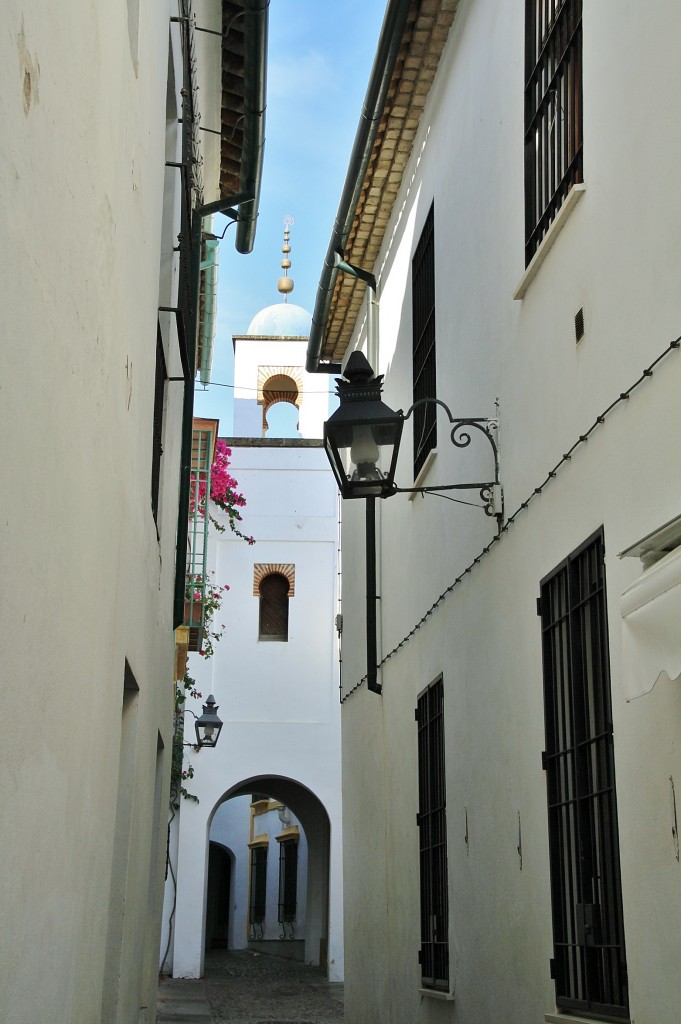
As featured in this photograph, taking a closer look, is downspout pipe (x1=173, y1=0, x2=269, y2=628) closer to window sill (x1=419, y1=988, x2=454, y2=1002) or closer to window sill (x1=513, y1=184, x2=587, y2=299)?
window sill (x1=513, y1=184, x2=587, y2=299)

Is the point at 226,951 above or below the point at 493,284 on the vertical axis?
below

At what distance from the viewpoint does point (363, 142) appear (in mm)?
9672

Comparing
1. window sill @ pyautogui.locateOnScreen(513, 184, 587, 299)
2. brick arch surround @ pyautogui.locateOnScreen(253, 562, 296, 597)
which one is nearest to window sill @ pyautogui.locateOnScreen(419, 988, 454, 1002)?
window sill @ pyautogui.locateOnScreen(513, 184, 587, 299)

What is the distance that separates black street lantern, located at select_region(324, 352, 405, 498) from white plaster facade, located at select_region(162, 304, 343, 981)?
14.2 m

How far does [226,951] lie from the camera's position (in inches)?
1142

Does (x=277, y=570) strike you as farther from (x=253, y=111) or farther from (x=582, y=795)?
(x=582, y=795)

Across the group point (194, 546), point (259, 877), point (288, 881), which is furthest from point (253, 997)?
point (259, 877)

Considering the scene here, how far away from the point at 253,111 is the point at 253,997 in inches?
496

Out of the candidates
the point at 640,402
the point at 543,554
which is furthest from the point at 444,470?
the point at 640,402

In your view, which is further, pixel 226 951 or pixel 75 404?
pixel 226 951

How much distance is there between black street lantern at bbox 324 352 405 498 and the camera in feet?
21.7

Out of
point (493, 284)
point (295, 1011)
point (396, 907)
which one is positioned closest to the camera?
point (493, 284)

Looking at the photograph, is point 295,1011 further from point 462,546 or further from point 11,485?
point 11,485

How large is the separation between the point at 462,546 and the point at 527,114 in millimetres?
2580
